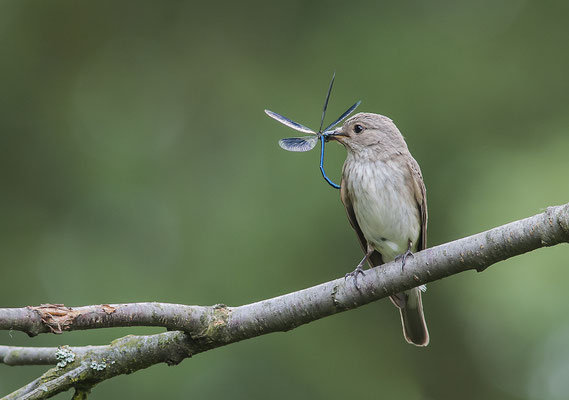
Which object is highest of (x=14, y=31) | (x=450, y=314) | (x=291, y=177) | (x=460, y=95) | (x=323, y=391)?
(x=14, y=31)

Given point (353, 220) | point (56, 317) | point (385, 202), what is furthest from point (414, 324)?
point (56, 317)

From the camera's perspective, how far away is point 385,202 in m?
5.00

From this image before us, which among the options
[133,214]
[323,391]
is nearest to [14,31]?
[133,214]

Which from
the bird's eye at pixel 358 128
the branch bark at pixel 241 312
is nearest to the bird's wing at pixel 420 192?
the bird's eye at pixel 358 128

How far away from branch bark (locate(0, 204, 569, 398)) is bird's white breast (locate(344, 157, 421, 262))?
1.28 meters

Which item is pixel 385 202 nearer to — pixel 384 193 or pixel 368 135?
pixel 384 193

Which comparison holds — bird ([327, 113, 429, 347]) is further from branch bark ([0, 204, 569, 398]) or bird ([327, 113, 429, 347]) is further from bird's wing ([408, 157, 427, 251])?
branch bark ([0, 204, 569, 398])

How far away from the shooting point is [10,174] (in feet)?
23.1

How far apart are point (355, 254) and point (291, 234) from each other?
625 millimetres

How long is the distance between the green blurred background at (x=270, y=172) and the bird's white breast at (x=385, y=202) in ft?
2.78

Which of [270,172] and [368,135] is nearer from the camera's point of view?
[368,135]

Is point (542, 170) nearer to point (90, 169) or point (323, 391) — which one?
point (323, 391)

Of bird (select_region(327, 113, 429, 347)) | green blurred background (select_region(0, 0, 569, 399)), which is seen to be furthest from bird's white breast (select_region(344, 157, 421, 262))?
green blurred background (select_region(0, 0, 569, 399))

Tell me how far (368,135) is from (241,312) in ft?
7.06
